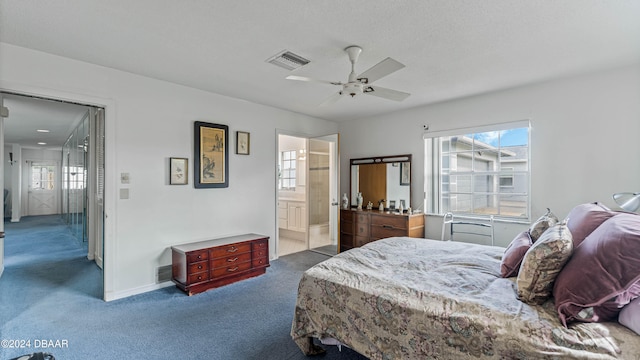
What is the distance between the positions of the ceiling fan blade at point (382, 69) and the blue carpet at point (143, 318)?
223 cm

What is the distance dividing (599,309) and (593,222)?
0.68 metres

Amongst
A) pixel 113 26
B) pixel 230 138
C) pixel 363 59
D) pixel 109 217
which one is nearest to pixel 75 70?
pixel 113 26

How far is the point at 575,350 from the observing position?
1.22 metres

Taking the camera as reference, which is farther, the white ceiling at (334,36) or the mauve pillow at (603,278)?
the white ceiling at (334,36)

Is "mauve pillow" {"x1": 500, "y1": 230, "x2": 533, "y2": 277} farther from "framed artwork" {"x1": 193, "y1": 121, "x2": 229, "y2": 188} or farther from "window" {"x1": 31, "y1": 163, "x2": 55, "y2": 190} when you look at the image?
"window" {"x1": 31, "y1": 163, "x2": 55, "y2": 190}

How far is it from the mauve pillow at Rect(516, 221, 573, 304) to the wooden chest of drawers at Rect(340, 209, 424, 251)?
277cm

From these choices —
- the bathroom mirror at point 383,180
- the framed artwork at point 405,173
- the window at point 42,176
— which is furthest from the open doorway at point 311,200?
the window at point 42,176

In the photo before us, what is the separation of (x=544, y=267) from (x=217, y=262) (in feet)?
10.5

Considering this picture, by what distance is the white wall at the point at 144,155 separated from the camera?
9.36ft

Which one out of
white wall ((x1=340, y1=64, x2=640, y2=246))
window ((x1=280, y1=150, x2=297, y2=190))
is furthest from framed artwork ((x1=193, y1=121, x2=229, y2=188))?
white wall ((x1=340, y1=64, x2=640, y2=246))

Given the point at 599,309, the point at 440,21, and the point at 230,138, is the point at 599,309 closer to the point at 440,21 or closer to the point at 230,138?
the point at 440,21

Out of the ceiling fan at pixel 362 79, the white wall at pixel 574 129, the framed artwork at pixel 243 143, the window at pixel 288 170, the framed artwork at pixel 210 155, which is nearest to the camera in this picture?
the ceiling fan at pixel 362 79

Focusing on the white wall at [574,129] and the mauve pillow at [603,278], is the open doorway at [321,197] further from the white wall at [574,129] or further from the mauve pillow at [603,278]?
the mauve pillow at [603,278]

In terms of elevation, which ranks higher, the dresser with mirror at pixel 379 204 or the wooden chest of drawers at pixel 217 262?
the dresser with mirror at pixel 379 204
